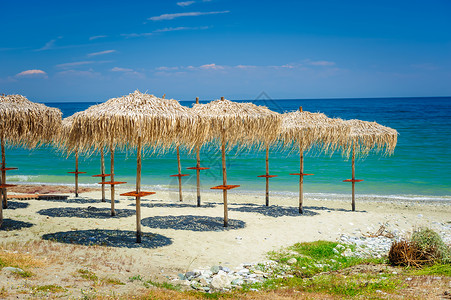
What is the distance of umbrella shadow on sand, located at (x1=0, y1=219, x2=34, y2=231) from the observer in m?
9.22

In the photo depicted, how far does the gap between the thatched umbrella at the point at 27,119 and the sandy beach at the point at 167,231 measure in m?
2.00

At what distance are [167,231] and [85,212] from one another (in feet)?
11.0

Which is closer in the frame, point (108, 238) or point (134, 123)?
point (134, 123)

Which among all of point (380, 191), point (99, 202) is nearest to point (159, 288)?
point (99, 202)

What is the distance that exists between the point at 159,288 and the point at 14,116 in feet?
18.0

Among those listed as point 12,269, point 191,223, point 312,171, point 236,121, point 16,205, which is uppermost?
point 236,121

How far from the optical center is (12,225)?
9.52 m

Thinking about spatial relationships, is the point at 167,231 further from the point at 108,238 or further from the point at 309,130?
the point at 309,130

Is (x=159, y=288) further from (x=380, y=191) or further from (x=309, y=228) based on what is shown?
(x=380, y=191)

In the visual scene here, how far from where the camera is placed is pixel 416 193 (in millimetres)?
19672

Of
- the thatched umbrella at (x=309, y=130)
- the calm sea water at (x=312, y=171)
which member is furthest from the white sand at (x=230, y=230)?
the calm sea water at (x=312, y=171)

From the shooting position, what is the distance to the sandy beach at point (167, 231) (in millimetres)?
7219

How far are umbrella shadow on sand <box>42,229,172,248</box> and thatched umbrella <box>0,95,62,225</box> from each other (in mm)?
1745

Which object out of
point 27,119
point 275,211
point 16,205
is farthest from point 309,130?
point 16,205
